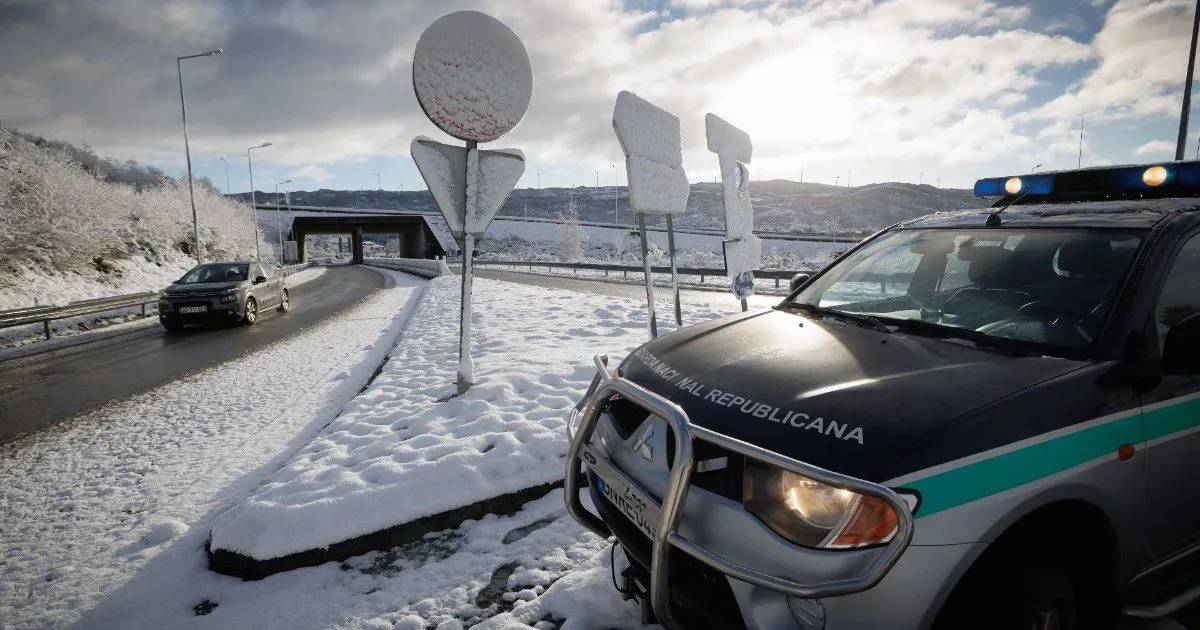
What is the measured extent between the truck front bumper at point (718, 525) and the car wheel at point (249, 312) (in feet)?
45.9

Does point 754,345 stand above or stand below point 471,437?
above

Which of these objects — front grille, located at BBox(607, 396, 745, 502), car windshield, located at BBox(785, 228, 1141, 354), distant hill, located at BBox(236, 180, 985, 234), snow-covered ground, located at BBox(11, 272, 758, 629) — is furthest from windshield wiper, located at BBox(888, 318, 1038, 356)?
distant hill, located at BBox(236, 180, 985, 234)

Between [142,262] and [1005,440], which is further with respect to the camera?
[142,262]

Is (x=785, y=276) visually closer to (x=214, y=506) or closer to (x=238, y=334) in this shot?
(x=238, y=334)

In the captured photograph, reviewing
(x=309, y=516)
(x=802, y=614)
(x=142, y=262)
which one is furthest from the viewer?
(x=142, y=262)

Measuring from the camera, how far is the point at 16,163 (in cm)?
2259

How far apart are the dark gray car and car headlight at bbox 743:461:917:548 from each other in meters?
14.4

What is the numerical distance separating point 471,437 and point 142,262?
33.1 metres

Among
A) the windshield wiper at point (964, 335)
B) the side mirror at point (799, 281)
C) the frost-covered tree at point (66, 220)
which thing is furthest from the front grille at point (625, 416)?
the frost-covered tree at point (66, 220)

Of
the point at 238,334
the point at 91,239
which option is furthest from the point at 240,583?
the point at 91,239

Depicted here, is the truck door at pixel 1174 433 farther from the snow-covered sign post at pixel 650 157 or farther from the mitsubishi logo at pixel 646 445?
the snow-covered sign post at pixel 650 157

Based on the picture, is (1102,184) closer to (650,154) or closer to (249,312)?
(650,154)

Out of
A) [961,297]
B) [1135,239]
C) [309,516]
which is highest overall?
[1135,239]

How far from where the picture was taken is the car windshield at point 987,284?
2.27m
